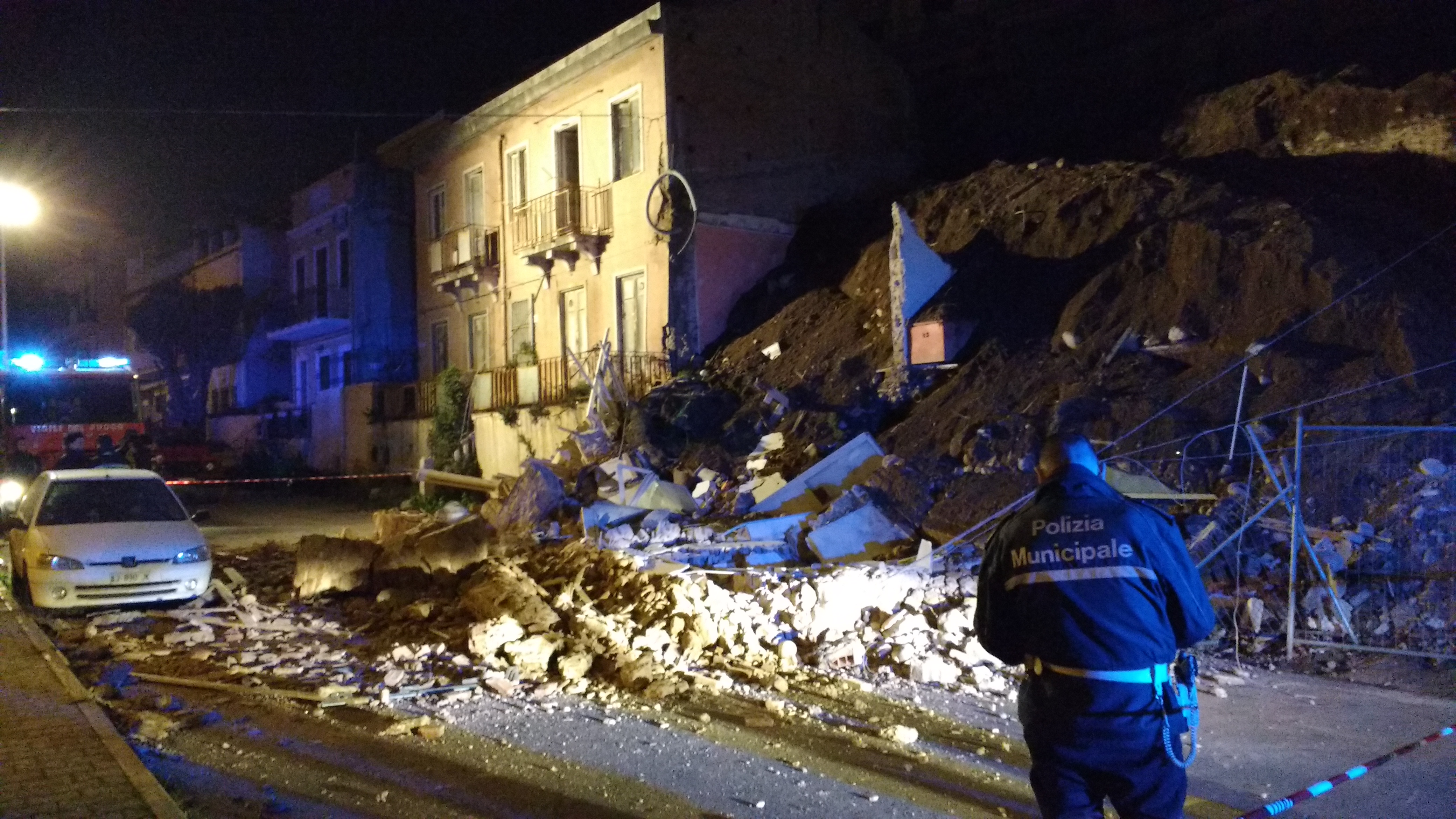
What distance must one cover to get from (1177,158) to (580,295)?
36.9ft

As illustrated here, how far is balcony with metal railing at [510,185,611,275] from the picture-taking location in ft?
65.8

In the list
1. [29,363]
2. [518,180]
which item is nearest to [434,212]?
[518,180]

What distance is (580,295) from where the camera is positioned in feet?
69.4

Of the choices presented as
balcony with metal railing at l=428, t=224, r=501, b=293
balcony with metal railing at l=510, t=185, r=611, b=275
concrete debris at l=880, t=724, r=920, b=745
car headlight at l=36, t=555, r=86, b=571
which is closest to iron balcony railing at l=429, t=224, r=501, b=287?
balcony with metal railing at l=428, t=224, r=501, b=293

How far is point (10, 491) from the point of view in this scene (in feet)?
52.3

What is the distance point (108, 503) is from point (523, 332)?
40.1 ft

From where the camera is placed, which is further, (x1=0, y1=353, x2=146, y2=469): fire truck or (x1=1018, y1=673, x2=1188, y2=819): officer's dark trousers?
(x1=0, y1=353, x2=146, y2=469): fire truck

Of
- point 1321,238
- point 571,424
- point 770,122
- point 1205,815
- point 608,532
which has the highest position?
point 770,122

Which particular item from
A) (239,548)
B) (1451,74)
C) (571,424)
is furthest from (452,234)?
(1451,74)

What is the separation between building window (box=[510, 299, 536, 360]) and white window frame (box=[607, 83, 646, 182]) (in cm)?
401

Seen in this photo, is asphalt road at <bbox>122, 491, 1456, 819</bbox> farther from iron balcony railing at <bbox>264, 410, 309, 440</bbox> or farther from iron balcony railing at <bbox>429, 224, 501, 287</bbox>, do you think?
iron balcony railing at <bbox>264, 410, 309, 440</bbox>

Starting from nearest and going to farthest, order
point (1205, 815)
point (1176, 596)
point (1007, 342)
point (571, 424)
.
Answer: point (1176, 596), point (1205, 815), point (1007, 342), point (571, 424)

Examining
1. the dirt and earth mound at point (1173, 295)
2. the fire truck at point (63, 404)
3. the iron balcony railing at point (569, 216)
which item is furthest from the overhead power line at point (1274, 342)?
the fire truck at point (63, 404)

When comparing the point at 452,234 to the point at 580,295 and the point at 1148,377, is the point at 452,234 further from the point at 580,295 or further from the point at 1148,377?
the point at 1148,377
